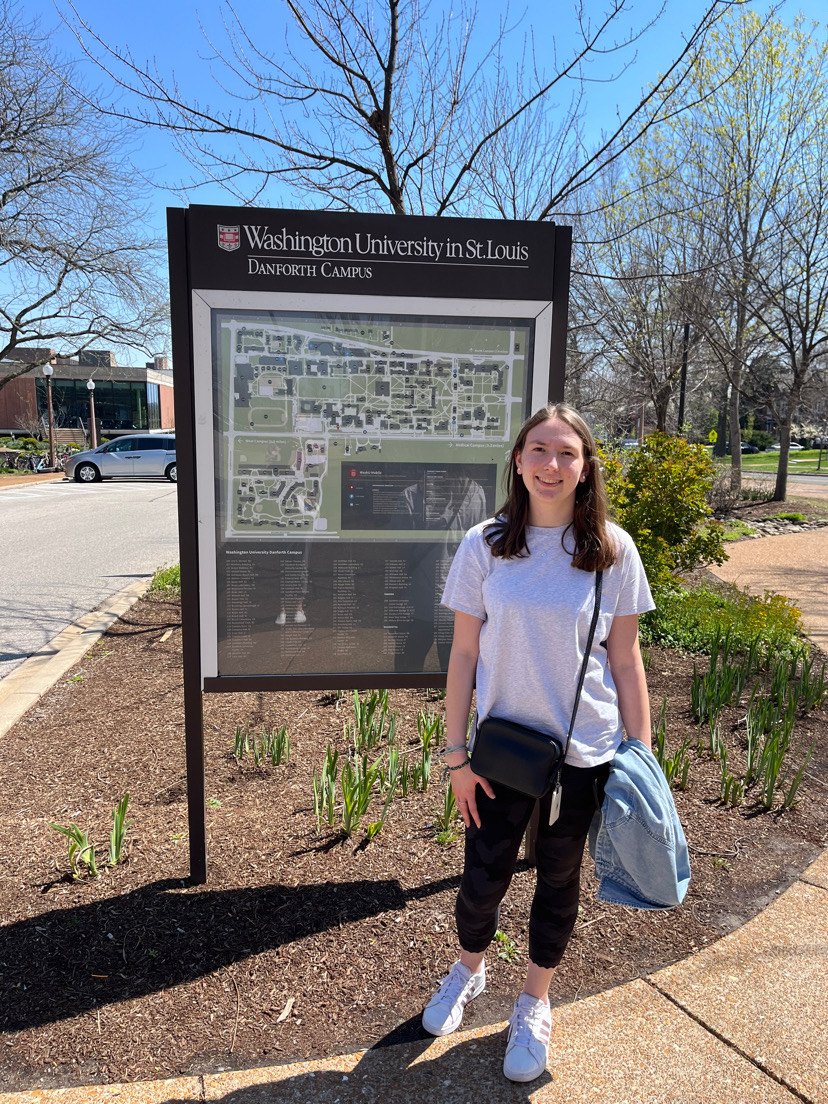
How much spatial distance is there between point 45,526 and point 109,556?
12.4 feet

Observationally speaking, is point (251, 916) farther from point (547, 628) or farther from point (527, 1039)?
point (547, 628)

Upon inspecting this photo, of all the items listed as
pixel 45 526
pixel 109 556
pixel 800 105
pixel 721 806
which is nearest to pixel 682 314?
pixel 800 105

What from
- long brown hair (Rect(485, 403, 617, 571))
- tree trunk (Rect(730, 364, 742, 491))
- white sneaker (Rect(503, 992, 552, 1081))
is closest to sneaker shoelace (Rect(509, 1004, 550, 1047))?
white sneaker (Rect(503, 992, 552, 1081))

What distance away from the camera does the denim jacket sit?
2.03 meters

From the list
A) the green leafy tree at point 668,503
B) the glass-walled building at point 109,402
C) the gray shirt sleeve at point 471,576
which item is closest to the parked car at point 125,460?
the green leafy tree at point 668,503

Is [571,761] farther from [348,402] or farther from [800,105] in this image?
[800,105]

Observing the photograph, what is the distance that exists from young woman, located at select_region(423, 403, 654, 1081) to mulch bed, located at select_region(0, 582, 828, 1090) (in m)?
0.39

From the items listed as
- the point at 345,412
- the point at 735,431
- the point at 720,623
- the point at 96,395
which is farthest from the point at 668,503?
the point at 96,395

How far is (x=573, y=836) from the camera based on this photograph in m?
2.14

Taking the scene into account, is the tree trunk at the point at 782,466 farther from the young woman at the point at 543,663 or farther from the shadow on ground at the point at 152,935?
the young woman at the point at 543,663

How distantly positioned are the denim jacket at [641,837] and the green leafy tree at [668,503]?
4.38 metres

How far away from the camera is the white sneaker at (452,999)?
88.4 inches

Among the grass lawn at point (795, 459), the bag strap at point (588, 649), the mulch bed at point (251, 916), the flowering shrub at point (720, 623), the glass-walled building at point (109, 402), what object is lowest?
the mulch bed at point (251, 916)

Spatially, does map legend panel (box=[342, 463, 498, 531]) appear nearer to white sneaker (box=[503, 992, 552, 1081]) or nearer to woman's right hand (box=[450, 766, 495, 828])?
woman's right hand (box=[450, 766, 495, 828])
